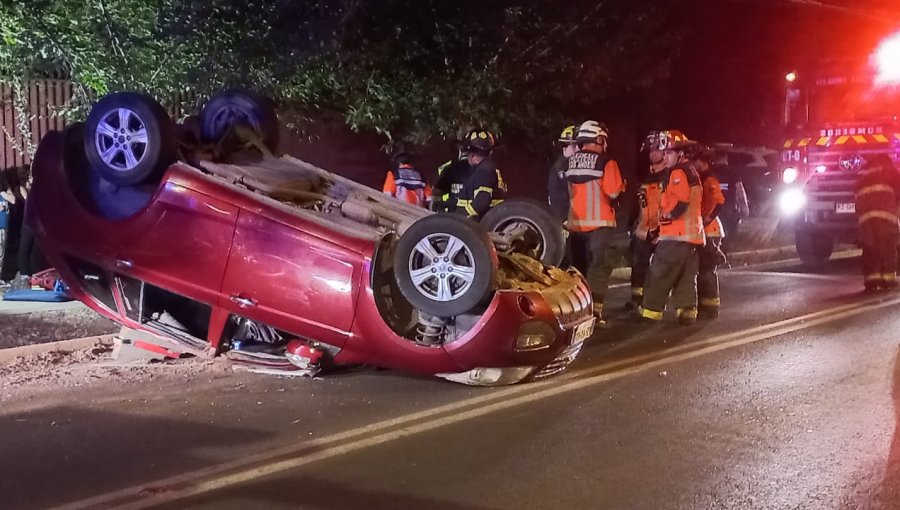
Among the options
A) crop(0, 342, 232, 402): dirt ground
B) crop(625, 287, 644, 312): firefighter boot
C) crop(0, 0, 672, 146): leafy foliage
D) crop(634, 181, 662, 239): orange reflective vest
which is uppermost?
crop(0, 0, 672, 146): leafy foliage

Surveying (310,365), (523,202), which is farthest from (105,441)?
(523,202)

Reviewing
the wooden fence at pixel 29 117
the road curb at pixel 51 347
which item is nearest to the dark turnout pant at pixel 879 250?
the road curb at pixel 51 347

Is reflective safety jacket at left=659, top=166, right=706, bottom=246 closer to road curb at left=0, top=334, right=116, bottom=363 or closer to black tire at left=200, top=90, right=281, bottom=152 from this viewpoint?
black tire at left=200, top=90, right=281, bottom=152

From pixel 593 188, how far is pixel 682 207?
87 centimetres

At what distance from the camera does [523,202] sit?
6.70 metres

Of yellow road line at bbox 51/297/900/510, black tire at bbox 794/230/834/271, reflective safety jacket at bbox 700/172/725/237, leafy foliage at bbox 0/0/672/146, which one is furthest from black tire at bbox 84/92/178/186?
black tire at bbox 794/230/834/271

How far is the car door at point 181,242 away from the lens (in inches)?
218

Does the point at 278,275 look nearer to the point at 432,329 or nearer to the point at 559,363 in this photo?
the point at 432,329

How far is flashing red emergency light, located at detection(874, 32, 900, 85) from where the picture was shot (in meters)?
13.5

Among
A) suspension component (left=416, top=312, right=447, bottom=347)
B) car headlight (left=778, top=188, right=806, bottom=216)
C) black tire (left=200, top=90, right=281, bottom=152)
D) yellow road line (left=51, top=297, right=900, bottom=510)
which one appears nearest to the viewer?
yellow road line (left=51, top=297, right=900, bottom=510)

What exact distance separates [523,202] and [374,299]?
177 cm

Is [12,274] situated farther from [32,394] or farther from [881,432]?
[881,432]

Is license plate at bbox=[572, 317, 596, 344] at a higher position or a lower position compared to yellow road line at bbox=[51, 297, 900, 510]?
higher

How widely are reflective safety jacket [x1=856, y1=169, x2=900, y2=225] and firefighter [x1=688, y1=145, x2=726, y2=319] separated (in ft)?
8.81
